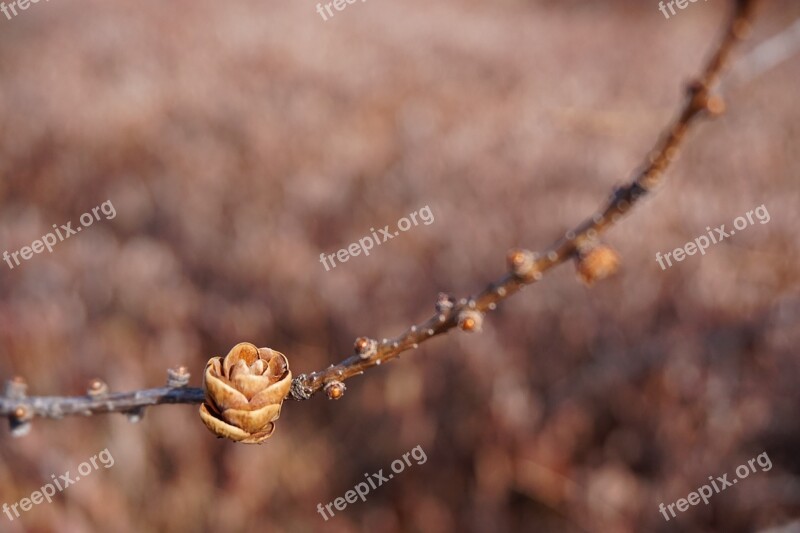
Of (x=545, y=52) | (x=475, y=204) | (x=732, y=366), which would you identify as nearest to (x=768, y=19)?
(x=545, y=52)

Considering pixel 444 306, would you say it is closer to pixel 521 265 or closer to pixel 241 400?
pixel 521 265

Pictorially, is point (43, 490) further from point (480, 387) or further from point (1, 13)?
point (1, 13)

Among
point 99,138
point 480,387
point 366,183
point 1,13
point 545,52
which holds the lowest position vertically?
point 480,387

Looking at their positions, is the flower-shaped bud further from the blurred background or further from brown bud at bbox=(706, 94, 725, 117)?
the blurred background

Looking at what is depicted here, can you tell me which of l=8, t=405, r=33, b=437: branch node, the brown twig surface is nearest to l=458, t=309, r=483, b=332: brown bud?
the brown twig surface

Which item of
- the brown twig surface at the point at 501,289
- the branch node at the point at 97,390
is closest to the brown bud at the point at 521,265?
the brown twig surface at the point at 501,289

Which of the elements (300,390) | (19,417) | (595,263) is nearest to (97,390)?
(19,417)

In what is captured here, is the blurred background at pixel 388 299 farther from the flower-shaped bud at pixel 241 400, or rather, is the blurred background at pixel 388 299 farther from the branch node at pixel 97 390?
the branch node at pixel 97 390
